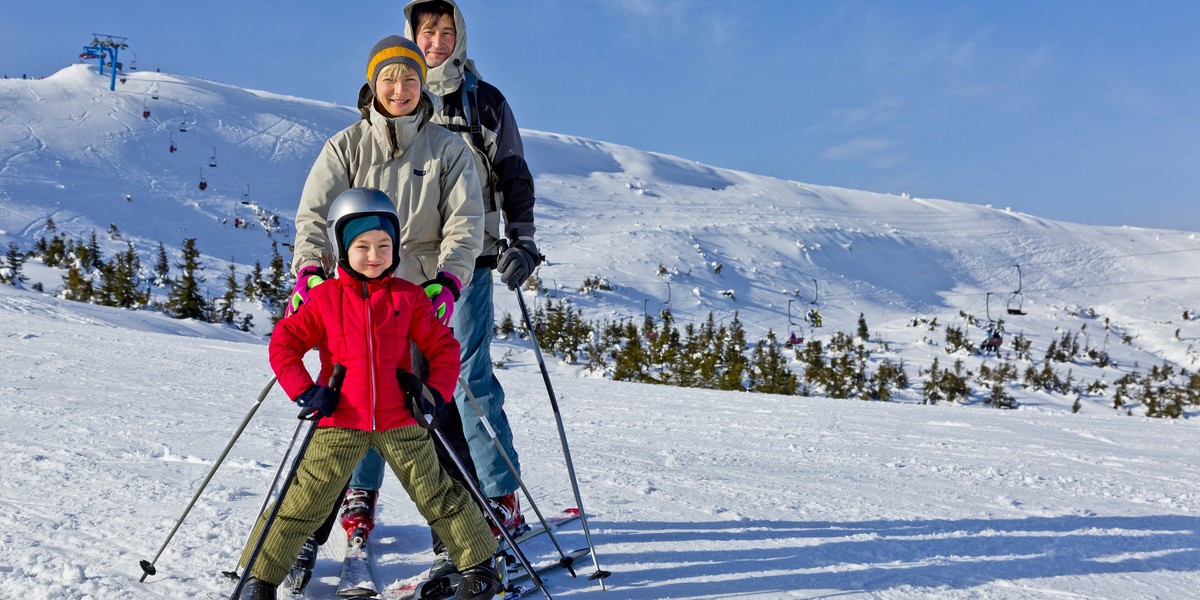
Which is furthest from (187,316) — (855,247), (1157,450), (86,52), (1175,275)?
(1175,275)

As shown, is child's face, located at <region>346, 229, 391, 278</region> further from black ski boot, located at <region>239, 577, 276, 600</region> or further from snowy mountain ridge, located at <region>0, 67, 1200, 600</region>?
snowy mountain ridge, located at <region>0, 67, 1200, 600</region>

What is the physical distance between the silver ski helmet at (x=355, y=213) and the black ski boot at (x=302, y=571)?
3.18ft

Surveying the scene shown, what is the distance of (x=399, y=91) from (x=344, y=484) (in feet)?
4.30

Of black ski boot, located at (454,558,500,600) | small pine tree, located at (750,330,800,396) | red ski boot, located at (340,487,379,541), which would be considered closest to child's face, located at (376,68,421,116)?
red ski boot, located at (340,487,379,541)

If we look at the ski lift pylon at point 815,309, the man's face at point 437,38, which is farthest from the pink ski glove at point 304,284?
the ski lift pylon at point 815,309

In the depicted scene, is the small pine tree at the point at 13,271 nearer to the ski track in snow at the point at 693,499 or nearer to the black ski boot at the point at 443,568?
the ski track in snow at the point at 693,499

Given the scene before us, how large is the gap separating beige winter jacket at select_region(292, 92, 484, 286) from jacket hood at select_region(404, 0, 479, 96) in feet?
1.04

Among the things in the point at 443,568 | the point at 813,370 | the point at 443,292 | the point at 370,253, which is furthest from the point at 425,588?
the point at 813,370

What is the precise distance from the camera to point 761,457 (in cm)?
515

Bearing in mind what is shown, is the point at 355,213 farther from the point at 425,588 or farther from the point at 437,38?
the point at 425,588

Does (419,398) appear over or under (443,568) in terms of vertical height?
over

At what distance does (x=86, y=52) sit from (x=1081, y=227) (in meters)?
80.9

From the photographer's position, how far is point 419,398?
221cm

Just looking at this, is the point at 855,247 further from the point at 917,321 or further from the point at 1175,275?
the point at 1175,275
